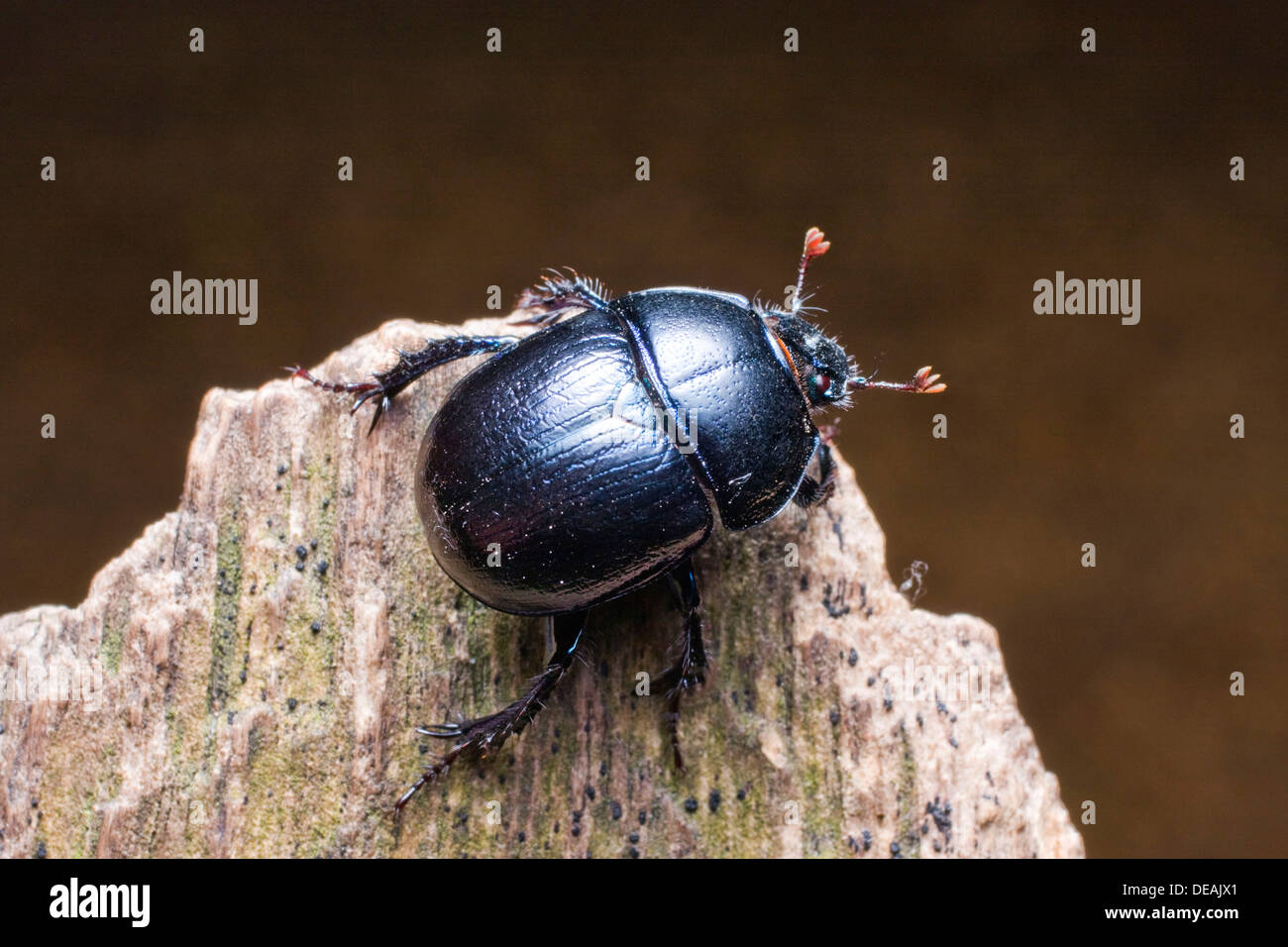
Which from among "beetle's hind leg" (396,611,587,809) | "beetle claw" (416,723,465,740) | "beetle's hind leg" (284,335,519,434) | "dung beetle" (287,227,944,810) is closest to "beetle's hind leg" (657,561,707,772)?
"dung beetle" (287,227,944,810)

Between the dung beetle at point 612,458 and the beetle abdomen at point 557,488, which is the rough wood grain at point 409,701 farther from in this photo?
the beetle abdomen at point 557,488

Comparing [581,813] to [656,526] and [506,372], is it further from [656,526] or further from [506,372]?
[506,372]

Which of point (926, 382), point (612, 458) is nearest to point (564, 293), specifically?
point (612, 458)

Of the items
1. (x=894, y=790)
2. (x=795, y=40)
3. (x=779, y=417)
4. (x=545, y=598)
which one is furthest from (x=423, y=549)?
(x=795, y=40)

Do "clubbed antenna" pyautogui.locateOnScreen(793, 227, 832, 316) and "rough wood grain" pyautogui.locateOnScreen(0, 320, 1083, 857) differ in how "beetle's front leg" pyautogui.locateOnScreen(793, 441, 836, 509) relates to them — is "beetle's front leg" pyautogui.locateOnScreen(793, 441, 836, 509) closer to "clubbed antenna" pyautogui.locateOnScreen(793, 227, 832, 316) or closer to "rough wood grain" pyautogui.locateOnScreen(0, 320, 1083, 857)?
"rough wood grain" pyautogui.locateOnScreen(0, 320, 1083, 857)

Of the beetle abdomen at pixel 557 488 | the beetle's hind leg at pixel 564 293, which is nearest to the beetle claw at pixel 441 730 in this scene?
the beetle abdomen at pixel 557 488

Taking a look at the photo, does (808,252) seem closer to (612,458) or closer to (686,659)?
(612,458)
